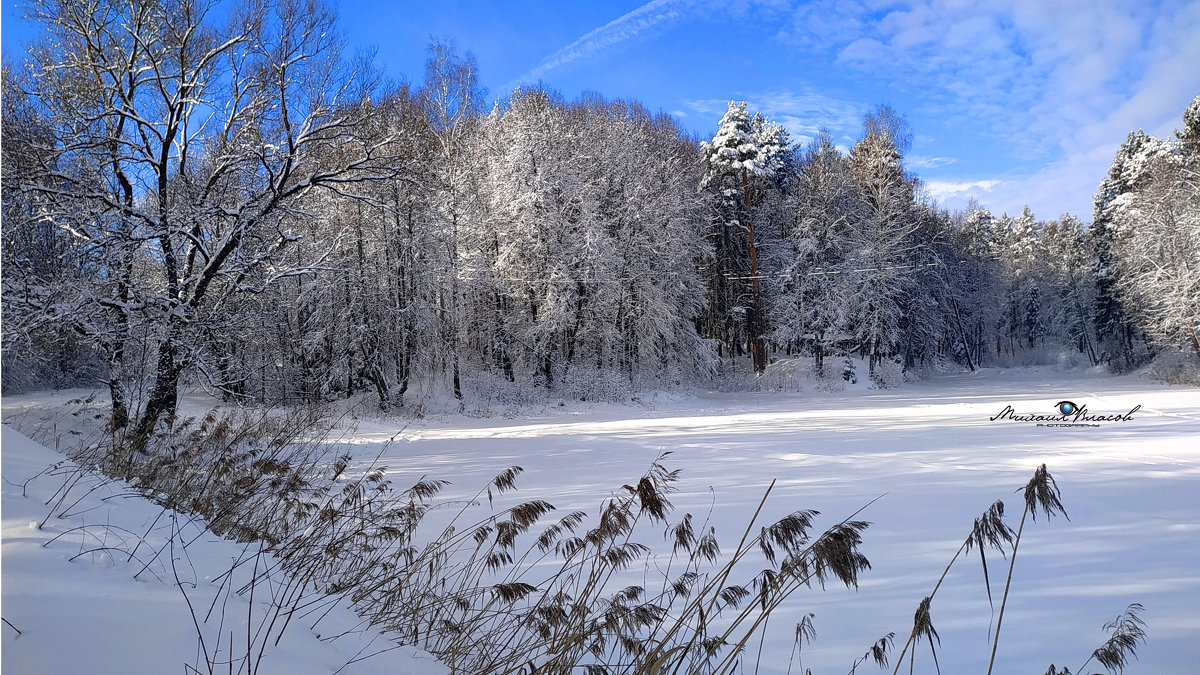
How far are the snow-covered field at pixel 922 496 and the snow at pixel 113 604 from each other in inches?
1.1

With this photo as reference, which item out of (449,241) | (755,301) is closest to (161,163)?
(449,241)

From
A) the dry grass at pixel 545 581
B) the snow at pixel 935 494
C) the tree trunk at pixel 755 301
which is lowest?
the snow at pixel 935 494

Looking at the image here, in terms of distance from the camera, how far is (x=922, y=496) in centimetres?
726

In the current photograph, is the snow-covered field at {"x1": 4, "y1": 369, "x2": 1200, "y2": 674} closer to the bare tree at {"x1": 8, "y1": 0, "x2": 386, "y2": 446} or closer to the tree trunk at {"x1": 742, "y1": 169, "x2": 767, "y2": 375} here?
the bare tree at {"x1": 8, "y1": 0, "x2": 386, "y2": 446}

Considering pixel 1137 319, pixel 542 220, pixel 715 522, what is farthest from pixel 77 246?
pixel 1137 319

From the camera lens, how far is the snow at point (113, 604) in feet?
5.71

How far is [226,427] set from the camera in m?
7.41

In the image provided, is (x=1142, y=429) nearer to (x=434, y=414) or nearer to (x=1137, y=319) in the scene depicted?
(x=434, y=414)

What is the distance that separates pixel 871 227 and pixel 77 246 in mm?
30387

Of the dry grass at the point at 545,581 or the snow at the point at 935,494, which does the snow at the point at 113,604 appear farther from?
the snow at the point at 935,494

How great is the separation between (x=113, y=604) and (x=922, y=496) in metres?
7.74

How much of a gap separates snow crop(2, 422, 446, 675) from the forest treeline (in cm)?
372

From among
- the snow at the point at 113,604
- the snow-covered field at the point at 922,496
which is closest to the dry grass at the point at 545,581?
the snow at the point at 113,604

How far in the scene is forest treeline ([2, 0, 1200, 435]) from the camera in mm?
10531
